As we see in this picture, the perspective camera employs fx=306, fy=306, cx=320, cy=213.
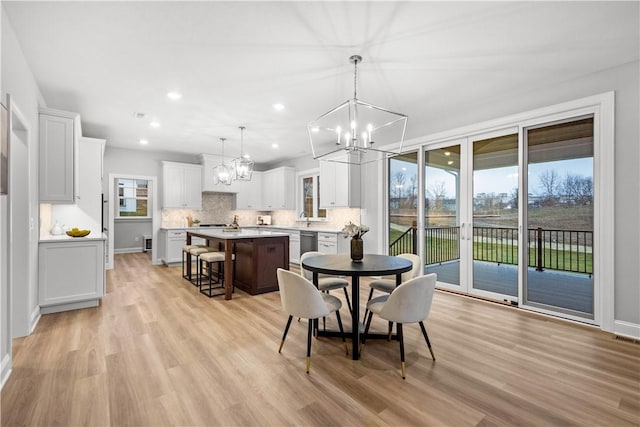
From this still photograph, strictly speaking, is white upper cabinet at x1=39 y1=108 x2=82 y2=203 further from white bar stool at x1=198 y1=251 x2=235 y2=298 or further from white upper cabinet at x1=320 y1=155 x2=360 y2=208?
white upper cabinet at x1=320 y1=155 x2=360 y2=208

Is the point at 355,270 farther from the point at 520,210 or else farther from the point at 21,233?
the point at 21,233

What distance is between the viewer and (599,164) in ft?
10.4

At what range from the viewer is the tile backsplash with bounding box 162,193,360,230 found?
6754mm

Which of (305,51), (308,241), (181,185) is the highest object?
(305,51)

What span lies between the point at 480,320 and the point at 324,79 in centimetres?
319

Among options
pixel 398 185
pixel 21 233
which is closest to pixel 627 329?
pixel 398 185

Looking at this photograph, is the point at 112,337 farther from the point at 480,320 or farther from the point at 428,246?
the point at 428,246

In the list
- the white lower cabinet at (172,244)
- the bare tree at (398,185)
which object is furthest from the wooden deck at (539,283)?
the white lower cabinet at (172,244)

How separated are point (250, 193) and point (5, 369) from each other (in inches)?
255

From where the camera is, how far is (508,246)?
4.41 m

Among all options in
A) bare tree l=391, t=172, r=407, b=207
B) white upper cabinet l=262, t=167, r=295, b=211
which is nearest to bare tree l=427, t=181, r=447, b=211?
bare tree l=391, t=172, r=407, b=207

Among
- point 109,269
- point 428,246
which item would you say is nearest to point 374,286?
point 428,246

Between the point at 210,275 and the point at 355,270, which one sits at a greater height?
the point at 355,270

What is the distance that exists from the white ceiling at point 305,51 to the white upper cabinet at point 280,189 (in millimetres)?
3470
